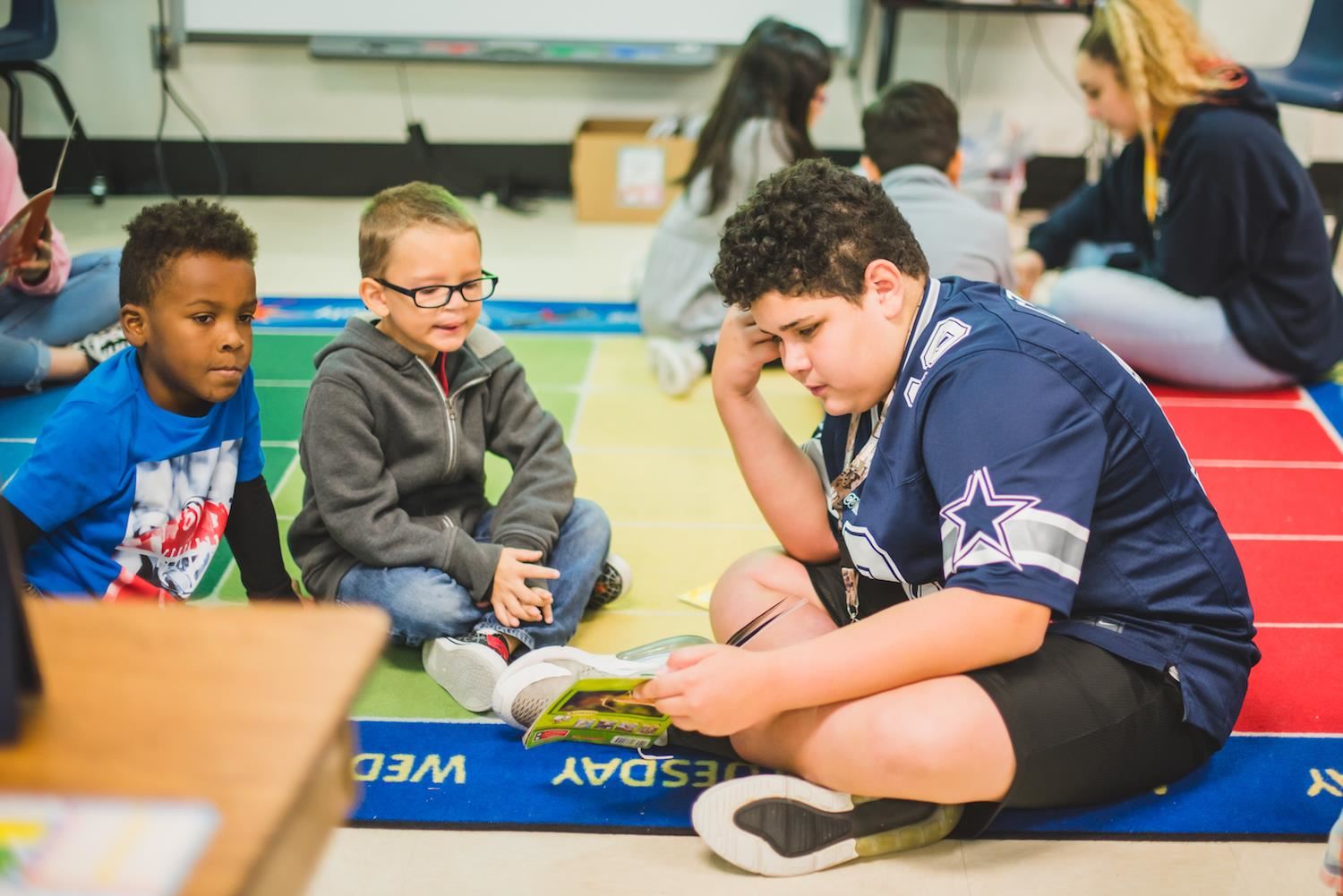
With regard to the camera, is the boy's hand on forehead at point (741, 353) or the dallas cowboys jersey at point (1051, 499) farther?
the boy's hand on forehead at point (741, 353)

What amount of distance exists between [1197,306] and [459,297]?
5.48ft

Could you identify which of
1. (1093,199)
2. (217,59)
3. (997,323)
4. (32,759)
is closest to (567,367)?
(1093,199)

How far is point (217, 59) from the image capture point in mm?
3887

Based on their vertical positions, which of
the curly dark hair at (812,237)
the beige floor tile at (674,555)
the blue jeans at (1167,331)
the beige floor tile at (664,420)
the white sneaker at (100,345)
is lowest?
the beige floor tile at (674,555)

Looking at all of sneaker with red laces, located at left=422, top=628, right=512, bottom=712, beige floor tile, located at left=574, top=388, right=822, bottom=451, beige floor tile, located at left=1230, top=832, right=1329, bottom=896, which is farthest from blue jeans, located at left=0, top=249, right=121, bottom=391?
beige floor tile, located at left=1230, top=832, right=1329, bottom=896

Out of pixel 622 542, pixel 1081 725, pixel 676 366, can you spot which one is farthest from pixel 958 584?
pixel 676 366

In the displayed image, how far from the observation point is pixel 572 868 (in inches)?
52.9

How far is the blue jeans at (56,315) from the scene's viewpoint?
2.49 meters

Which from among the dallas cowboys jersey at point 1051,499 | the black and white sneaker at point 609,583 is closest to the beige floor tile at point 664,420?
the black and white sneaker at point 609,583

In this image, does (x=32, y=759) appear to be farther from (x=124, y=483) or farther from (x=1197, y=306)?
(x=1197, y=306)

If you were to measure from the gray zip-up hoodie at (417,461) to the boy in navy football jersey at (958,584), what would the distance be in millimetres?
493

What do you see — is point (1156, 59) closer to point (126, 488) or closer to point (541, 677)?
point (541, 677)

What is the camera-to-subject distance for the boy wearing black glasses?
163cm

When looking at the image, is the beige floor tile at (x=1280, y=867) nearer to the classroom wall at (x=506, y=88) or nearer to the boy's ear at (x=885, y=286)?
the boy's ear at (x=885, y=286)
